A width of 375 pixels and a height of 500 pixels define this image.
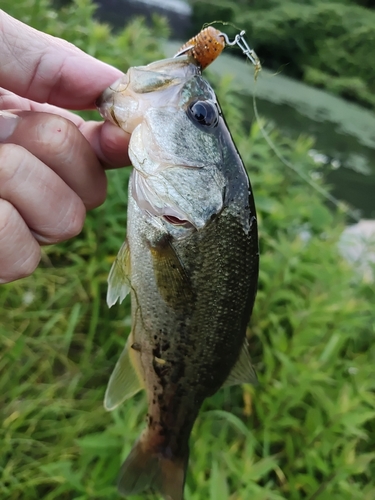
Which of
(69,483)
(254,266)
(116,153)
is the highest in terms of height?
(116,153)

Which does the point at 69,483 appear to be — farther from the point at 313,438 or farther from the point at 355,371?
the point at 355,371

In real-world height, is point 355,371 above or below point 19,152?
below

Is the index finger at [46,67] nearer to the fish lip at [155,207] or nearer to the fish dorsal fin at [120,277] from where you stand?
the fish lip at [155,207]

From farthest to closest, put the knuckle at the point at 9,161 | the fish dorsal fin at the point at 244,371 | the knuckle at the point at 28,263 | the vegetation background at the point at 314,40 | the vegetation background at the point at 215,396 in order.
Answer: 1. the vegetation background at the point at 314,40
2. the vegetation background at the point at 215,396
3. the fish dorsal fin at the point at 244,371
4. the knuckle at the point at 28,263
5. the knuckle at the point at 9,161

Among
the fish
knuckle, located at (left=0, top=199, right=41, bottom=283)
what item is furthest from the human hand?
the fish

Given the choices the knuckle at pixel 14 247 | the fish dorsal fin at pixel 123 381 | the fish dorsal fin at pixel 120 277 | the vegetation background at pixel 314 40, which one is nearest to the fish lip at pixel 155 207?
the fish dorsal fin at pixel 120 277

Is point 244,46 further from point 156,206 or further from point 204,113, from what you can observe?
point 156,206

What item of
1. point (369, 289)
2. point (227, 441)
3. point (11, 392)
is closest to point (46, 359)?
point (11, 392)

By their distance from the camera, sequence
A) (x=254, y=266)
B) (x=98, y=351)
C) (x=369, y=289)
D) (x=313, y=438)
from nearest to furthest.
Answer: (x=254, y=266), (x=313, y=438), (x=98, y=351), (x=369, y=289)
